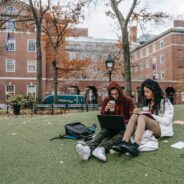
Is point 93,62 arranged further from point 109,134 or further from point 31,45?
point 109,134

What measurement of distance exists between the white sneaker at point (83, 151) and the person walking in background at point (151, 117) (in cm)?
40

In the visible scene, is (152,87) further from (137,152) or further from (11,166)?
A: (11,166)

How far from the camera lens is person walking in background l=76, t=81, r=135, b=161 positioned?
481 cm

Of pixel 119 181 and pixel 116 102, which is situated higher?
pixel 116 102

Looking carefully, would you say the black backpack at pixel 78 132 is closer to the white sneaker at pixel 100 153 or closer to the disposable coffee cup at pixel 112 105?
the disposable coffee cup at pixel 112 105

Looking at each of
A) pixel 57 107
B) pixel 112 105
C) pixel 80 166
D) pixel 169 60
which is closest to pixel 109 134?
pixel 112 105

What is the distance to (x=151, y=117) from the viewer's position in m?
5.28

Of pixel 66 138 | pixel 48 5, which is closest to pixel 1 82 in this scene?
pixel 48 5

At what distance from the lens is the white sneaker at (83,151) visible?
4744 mm

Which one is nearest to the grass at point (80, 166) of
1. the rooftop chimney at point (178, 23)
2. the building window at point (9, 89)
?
the building window at point (9, 89)

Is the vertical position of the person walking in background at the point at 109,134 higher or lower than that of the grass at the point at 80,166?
higher

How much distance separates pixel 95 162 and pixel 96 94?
138ft

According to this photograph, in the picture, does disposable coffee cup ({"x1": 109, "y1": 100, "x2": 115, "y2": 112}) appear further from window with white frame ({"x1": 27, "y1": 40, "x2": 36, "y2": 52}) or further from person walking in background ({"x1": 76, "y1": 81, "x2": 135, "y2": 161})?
window with white frame ({"x1": 27, "y1": 40, "x2": 36, "y2": 52})

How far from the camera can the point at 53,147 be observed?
6027mm
